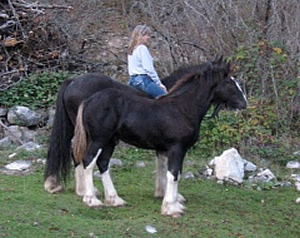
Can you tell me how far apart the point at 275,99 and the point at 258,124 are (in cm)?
74

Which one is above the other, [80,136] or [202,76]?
[202,76]

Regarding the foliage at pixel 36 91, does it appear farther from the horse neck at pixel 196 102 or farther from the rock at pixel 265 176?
the horse neck at pixel 196 102

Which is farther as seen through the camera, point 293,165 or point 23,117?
point 23,117

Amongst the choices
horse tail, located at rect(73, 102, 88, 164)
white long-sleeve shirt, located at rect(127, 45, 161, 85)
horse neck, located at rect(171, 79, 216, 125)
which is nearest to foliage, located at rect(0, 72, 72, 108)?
white long-sleeve shirt, located at rect(127, 45, 161, 85)

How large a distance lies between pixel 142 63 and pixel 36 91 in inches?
176

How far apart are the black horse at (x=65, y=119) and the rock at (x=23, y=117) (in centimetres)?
352

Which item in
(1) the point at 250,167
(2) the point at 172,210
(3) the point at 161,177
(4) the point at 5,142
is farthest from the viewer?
(4) the point at 5,142

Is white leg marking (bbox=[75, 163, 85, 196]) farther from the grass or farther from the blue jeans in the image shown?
the blue jeans

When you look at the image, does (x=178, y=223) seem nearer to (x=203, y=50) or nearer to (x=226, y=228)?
(x=226, y=228)

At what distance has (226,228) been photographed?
7418 mm

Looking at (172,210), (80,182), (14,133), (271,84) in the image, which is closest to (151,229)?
(172,210)

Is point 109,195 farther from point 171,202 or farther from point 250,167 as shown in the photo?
point 250,167

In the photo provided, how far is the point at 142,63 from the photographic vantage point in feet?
29.0

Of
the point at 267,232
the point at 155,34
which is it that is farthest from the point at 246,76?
the point at 267,232
